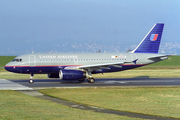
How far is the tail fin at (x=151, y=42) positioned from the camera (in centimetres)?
3938

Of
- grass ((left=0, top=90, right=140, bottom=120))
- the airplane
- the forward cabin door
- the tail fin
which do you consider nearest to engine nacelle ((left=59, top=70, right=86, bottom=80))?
the airplane

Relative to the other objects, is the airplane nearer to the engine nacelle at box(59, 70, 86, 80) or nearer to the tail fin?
the engine nacelle at box(59, 70, 86, 80)

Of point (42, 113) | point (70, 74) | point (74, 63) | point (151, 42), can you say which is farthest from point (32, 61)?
point (42, 113)

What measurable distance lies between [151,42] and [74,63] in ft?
40.1

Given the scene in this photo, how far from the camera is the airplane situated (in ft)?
109

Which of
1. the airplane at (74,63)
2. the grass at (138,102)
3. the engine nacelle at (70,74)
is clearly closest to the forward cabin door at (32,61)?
the airplane at (74,63)

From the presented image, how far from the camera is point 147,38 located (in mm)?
39625

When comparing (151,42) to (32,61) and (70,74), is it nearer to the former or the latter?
(70,74)

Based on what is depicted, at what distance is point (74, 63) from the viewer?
35500 mm

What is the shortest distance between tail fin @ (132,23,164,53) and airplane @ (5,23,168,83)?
47 centimetres

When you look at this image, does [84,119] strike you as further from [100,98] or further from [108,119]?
[100,98]

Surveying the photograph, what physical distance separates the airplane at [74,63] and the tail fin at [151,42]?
0.47 meters

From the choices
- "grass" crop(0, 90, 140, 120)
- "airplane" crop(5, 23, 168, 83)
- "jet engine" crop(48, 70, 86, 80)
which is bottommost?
"grass" crop(0, 90, 140, 120)

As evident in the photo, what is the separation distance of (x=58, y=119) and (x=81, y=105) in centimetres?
507
